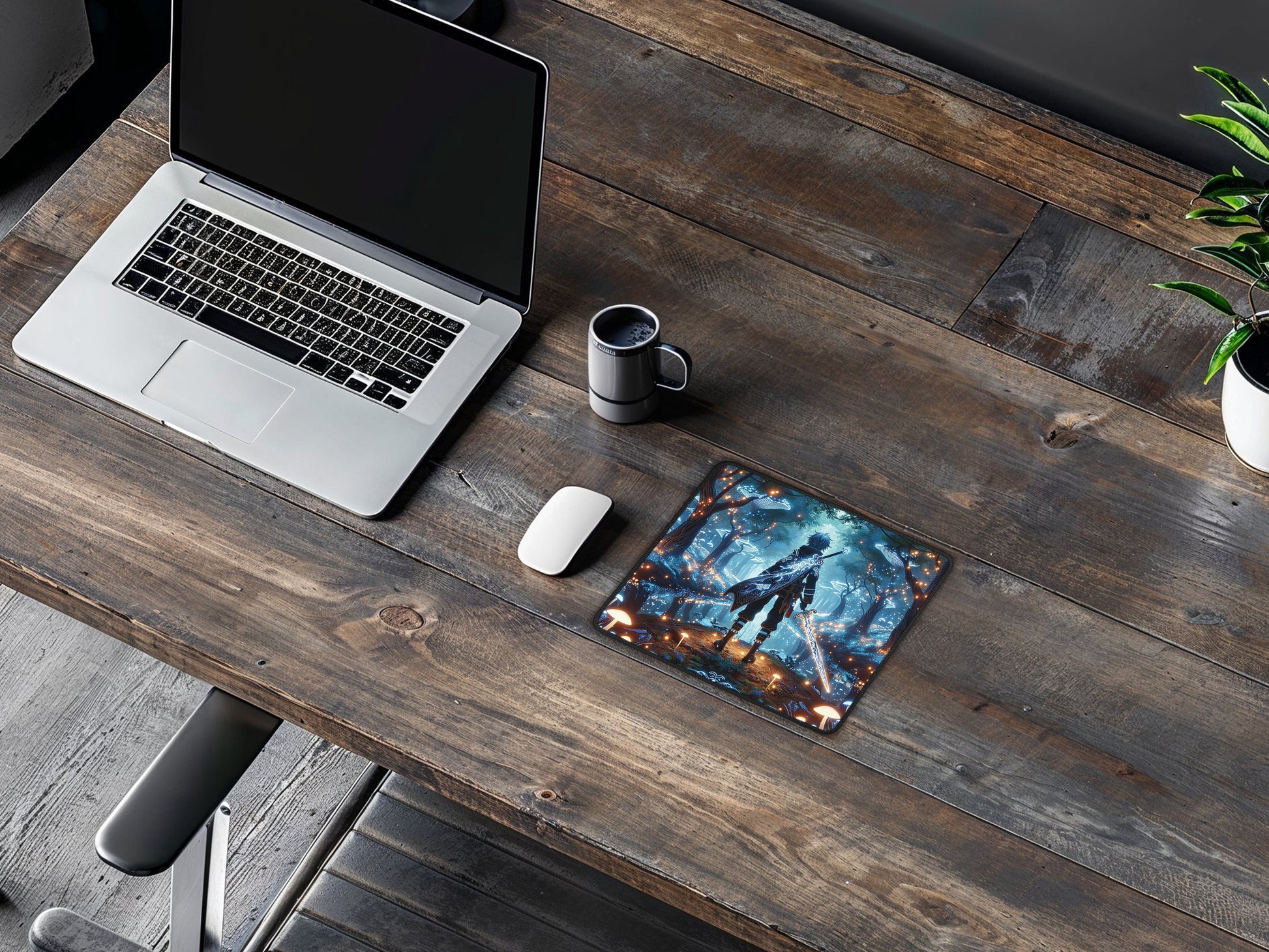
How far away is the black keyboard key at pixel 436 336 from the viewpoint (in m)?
1.28

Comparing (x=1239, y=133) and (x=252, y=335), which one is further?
(x=252, y=335)

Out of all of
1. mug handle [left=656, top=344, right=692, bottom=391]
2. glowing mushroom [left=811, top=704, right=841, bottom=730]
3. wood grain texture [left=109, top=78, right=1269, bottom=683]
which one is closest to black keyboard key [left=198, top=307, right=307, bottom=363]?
wood grain texture [left=109, top=78, right=1269, bottom=683]

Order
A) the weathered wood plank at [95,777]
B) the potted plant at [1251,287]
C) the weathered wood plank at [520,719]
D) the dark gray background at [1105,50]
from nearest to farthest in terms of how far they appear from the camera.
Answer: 1. the weathered wood plank at [520,719]
2. the potted plant at [1251,287]
3. the dark gray background at [1105,50]
4. the weathered wood plank at [95,777]

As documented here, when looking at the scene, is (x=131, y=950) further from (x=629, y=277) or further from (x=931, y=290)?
(x=931, y=290)

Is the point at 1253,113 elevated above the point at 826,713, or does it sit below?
above

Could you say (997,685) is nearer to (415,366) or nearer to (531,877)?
(531,877)

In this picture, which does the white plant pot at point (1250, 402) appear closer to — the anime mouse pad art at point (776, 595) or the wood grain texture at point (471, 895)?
the anime mouse pad art at point (776, 595)

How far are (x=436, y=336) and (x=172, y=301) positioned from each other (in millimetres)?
266

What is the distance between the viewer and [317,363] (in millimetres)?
1275

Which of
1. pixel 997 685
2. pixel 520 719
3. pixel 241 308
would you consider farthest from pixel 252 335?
pixel 997 685

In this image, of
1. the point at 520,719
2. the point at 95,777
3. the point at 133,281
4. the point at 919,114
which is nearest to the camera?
the point at 520,719

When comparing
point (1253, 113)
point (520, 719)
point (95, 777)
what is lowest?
point (95, 777)

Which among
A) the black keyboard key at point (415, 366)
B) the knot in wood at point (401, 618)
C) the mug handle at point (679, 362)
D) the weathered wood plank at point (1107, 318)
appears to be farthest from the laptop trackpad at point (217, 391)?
the weathered wood plank at point (1107, 318)

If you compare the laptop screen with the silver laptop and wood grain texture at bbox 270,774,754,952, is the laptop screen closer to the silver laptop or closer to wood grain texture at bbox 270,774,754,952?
the silver laptop
